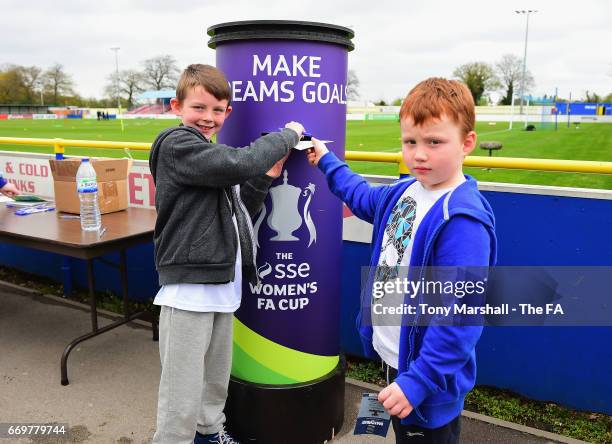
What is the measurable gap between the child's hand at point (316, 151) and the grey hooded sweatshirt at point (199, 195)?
0.10 meters

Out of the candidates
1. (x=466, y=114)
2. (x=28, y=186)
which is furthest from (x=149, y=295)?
(x=466, y=114)

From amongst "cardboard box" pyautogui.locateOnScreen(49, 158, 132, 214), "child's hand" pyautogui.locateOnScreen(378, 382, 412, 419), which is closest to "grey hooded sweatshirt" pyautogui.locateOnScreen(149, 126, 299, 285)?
"child's hand" pyautogui.locateOnScreen(378, 382, 412, 419)

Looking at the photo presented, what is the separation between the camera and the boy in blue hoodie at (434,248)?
1.53 metres

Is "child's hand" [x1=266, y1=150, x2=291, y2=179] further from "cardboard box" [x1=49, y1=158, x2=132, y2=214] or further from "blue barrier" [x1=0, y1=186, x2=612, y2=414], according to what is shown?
"cardboard box" [x1=49, y1=158, x2=132, y2=214]

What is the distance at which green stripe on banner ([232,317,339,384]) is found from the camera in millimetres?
2498

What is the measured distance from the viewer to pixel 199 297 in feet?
7.18

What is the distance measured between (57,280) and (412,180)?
4.54 metres

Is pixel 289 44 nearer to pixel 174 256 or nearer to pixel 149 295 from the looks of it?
pixel 174 256

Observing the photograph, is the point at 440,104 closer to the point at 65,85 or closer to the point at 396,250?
the point at 396,250

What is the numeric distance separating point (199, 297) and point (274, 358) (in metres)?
0.54

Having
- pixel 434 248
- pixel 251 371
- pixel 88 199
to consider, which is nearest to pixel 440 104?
pixel 434 248

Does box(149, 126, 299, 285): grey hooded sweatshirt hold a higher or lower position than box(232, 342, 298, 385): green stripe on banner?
higher

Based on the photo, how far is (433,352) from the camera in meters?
1.52

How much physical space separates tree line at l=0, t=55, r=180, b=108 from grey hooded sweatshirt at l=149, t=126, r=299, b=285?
8609 centimetres
